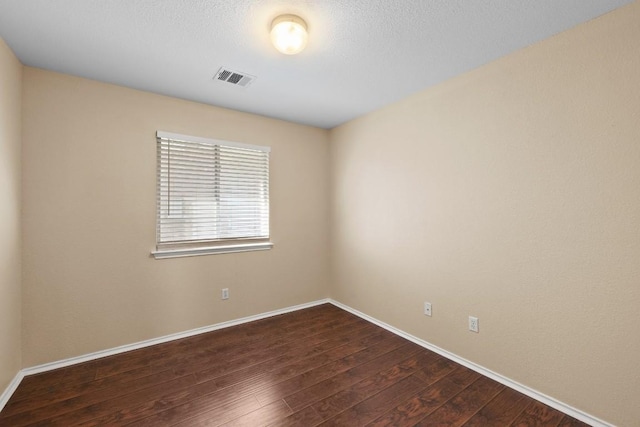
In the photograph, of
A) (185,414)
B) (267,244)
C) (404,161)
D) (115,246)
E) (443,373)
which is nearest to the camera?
(185,414)

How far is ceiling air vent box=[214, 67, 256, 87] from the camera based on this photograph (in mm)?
2219

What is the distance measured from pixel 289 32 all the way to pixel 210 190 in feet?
5.89

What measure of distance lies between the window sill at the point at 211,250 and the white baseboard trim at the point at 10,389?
117 cm

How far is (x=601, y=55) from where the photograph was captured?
5.17 feet

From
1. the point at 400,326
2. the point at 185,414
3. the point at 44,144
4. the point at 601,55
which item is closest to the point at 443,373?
the point at 400,326

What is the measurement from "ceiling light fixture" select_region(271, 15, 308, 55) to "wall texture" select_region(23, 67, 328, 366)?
151 cm

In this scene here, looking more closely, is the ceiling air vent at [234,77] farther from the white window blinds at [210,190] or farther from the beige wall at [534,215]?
the beige wall at [534,215]

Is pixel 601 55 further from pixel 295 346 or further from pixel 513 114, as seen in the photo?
pixel 295 346

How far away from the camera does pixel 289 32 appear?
1618 mm

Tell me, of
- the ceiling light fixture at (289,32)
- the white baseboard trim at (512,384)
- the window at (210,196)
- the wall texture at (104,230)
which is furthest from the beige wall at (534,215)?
the wall texture at (104,230)

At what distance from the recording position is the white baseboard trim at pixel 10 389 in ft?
5.76

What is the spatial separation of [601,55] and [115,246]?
3708 millimetres

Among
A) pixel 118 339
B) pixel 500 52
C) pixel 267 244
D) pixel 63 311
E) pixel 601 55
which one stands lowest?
pixel 118 339

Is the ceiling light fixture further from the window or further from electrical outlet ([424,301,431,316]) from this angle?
electrical outlet ([424,301,431,316])
